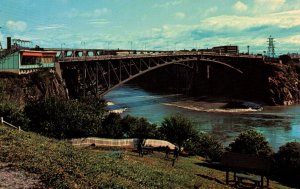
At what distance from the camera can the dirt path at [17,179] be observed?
741 inches

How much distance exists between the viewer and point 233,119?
3981 inches

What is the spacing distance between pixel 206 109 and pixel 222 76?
52.0 meters

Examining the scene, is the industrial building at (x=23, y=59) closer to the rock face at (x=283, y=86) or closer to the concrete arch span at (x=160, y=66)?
the concrete arch span at (x=160, y=66)

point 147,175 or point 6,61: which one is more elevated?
point 6,61

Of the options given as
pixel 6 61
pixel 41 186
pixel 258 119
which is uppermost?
pixel 6 61

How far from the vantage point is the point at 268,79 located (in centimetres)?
14750

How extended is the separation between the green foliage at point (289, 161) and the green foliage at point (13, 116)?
1283 inches

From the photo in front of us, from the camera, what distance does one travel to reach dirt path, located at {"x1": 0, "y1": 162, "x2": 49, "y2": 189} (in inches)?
741

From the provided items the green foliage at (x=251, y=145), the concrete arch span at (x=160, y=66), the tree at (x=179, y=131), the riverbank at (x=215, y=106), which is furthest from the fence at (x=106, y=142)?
the riverbank at (x=215, y=106)

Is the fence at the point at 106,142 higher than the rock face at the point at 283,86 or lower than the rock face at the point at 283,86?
lower

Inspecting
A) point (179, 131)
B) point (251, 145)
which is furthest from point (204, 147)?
point (251, 145)

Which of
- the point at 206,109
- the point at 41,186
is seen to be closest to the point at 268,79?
the point at 206,109

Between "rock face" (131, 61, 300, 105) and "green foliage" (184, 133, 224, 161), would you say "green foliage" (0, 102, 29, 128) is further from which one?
"rock face" (131, 61, 300, 105)

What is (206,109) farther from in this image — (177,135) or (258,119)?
(177,135)
